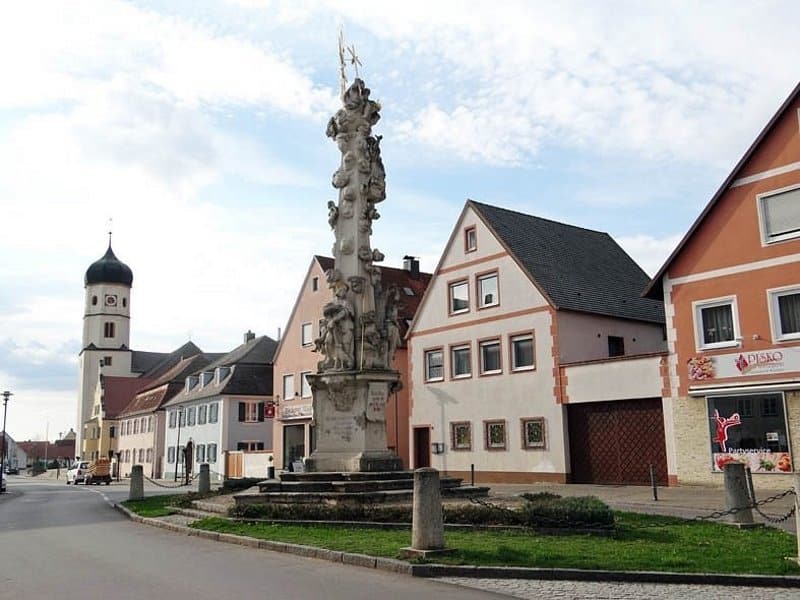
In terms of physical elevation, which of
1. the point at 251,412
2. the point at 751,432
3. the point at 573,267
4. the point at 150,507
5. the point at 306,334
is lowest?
the point at 150,507

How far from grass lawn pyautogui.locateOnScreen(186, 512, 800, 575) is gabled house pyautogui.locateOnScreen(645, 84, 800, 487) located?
10.7m

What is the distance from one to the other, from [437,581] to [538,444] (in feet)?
72.0

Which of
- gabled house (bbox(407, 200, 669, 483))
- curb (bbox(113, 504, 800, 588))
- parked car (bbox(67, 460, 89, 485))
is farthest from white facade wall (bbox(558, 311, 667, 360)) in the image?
parked car (bbox(67, 460, 89, 485))

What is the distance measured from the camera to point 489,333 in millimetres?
33938

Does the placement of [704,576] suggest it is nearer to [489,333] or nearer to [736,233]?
[736,233]

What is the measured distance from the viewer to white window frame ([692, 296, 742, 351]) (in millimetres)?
24881

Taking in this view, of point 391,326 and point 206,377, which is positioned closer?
point 391,326

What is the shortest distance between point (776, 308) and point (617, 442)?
7493 millimetres

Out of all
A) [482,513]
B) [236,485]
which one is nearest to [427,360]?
[236,485]

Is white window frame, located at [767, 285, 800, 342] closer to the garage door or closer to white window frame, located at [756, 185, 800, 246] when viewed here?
white window frame, located at [756, 185, 800, 246]

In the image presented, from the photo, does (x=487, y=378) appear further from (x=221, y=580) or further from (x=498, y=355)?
(x=221, y=580)

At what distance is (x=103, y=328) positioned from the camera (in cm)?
10256

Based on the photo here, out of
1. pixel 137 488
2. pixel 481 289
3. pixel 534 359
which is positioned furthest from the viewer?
pixel 481 289

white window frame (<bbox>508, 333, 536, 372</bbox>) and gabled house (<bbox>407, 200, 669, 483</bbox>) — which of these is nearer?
gabled house (<bbox>407, 200, 669, 483</bbox>)
